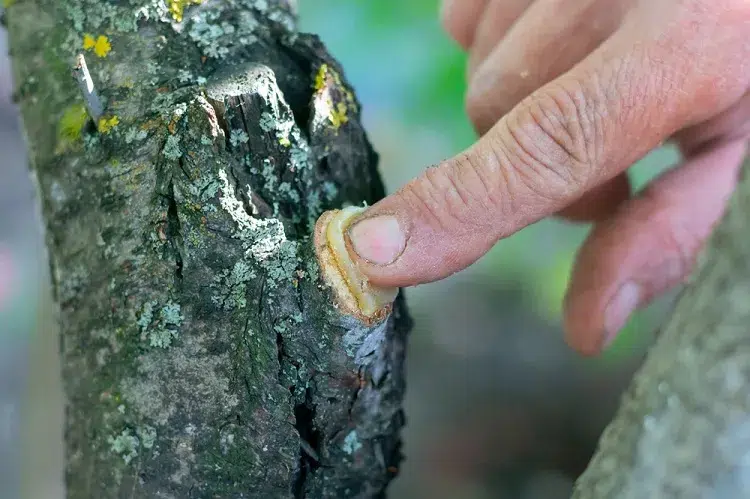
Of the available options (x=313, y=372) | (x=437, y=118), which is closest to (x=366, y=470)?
(x=313, y=372)

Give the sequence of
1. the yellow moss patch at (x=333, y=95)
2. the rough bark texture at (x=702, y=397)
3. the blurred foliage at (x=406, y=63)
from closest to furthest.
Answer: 1. the rough bark texture at (x=702, y=397)
2. the yellow moss patch at (x=333, y=95)
3. the blurred foliage at (x=406, y=63)

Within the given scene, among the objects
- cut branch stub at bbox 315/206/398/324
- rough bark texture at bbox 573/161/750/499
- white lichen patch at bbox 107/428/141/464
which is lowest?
rough bark texture at bbox 573/161/750/499

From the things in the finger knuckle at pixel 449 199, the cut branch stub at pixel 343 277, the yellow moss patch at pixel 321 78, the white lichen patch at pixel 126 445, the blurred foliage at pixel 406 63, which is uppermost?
the blurred foliage at pixel 406 63

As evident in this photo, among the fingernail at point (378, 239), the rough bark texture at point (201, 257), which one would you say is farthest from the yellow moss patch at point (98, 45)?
the fingernail at point (378, 239)

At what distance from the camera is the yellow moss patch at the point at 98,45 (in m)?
0.68

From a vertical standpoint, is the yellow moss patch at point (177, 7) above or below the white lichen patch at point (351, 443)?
above

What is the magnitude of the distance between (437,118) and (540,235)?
0.51 m

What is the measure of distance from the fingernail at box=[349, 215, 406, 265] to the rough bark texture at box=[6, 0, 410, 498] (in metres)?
0.05

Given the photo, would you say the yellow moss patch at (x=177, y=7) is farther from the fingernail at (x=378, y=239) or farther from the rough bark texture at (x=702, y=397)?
the rough bark texture at (x=702, y=397)

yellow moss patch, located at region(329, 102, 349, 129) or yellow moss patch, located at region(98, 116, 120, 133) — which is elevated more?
yellow moss patch, located at region(98, 116, 120, 133)

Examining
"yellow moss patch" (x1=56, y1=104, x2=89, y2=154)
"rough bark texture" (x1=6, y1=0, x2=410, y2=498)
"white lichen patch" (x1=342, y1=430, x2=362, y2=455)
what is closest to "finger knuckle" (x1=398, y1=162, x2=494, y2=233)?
"rough bark texture" (x1=6, y1=0, x2=410, y2=498)

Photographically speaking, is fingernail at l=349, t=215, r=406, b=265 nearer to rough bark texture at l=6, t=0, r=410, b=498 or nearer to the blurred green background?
rough bark texture at l=6, t=0, r=410, b=498

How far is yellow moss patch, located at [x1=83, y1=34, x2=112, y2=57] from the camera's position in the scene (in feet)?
Answer: 2.22

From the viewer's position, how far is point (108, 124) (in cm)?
65
